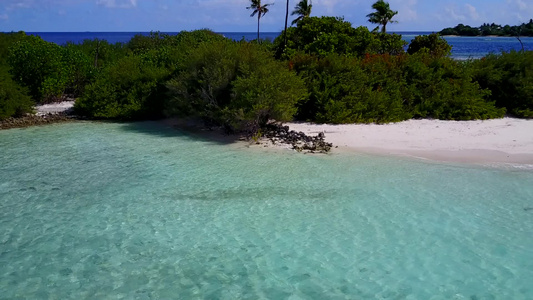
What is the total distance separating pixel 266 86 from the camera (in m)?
15.0

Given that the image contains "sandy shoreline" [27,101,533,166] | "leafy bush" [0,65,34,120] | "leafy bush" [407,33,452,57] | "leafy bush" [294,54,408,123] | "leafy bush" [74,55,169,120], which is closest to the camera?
"sandy shoreline" [27,101,533,166]

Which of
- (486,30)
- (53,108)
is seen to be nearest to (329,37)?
(53,108)

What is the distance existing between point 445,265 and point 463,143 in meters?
Answer: 8.34

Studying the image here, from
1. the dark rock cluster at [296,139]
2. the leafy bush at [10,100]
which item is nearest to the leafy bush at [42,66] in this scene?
the leafy bush at [10,100]

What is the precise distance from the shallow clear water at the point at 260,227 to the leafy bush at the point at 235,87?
2.24 meters

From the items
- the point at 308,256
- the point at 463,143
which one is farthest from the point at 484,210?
the point at 463,143

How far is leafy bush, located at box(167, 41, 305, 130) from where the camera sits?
49.0ft

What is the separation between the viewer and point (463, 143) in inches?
574

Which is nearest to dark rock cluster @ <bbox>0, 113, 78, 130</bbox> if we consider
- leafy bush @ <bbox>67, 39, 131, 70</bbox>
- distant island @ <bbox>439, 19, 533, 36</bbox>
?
leafy bush @ <bbox>67, 39, 131, 70</bbox>

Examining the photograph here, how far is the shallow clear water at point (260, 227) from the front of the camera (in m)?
6.68

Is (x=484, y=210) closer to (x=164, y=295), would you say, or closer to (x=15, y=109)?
(x=164, y=295)

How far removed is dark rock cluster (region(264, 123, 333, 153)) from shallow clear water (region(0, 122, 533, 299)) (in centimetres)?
83

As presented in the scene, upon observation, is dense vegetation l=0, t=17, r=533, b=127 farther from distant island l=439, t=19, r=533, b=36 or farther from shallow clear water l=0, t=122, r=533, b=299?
distant island l=439, t=19, r=533, b=36

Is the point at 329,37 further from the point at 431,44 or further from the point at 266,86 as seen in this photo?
the point at 431,44
